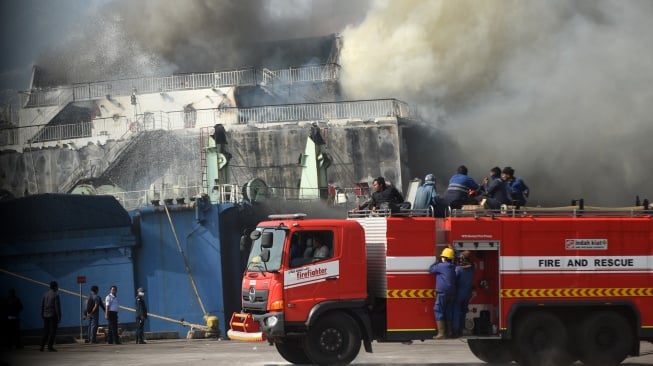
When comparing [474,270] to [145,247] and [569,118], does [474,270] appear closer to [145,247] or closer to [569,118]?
[145,247]

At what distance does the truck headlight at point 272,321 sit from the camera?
17625mm

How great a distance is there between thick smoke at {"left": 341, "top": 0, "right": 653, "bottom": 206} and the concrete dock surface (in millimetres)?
19877

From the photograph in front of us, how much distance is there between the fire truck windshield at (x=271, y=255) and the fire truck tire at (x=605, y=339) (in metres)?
5.24

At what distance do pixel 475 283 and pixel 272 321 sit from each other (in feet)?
11.5

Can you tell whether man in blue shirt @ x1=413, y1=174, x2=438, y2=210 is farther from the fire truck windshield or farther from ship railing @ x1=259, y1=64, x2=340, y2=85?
ship railing @ x1=259, y1=64, x2=340, y2=85

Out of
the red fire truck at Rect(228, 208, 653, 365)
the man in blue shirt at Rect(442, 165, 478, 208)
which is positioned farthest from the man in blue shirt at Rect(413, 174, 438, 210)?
the red fire truck at Rect(228, 208, 653, 365)

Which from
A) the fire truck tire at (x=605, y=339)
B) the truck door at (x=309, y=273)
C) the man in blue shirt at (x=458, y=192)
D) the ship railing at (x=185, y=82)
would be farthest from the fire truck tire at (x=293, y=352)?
the ship railing at (x=185, y=82)

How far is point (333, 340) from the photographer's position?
17.8m

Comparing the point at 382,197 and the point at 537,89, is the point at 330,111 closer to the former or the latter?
the point at 537,89

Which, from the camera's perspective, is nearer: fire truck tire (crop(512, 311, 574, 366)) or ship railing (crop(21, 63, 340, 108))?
fire truck tire (crop(512, 311, 574, 366))

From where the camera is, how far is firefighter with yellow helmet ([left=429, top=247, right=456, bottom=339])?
17703 mm

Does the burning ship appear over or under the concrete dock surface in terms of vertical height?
over

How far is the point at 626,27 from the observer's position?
1736 inches

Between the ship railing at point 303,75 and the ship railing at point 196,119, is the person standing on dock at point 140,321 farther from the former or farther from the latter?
the ship railing at point 303,75
